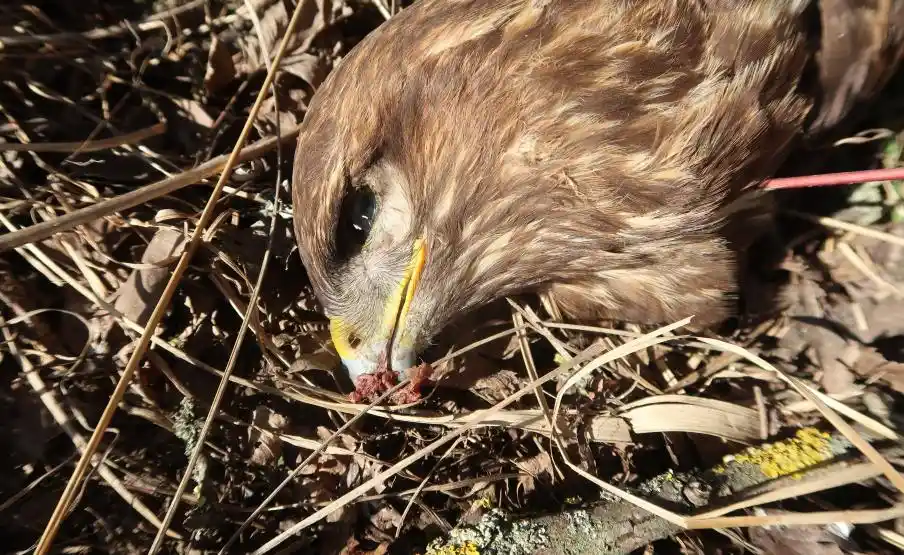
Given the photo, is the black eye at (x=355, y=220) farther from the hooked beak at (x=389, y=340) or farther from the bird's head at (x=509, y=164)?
the hooked beak at (x=389, y=340)

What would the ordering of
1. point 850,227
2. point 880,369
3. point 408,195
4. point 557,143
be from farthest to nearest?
1. point 850,227
2. point 880,369
3. point 408,195
4. point 557,143

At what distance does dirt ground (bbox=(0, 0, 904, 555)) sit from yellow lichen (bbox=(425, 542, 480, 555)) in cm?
11

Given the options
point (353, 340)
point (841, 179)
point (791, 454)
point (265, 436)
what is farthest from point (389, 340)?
point (841, 179)

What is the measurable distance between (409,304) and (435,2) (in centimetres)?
101

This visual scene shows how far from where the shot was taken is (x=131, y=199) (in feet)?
7.22

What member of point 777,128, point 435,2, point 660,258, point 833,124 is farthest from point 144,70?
point 833,124

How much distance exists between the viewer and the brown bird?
1.78 metres

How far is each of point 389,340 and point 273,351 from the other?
0.53m

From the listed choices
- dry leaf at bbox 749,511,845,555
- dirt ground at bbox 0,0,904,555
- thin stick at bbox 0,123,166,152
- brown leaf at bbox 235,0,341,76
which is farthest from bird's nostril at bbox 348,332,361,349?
dry leaf at bbox 749,511,845,555

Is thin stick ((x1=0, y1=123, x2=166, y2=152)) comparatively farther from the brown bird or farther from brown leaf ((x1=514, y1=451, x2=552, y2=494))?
brown leaf ((x1=514, y1=451, x2=552, y2=494))

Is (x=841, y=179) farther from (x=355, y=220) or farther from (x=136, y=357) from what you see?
(x=136, y=357)

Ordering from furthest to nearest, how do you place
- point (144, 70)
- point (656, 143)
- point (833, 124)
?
1. point (144, 70)
2. point (833, 124)
3. point (656, 143)

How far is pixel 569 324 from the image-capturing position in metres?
2.27

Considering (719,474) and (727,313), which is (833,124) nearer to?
(727,313)
